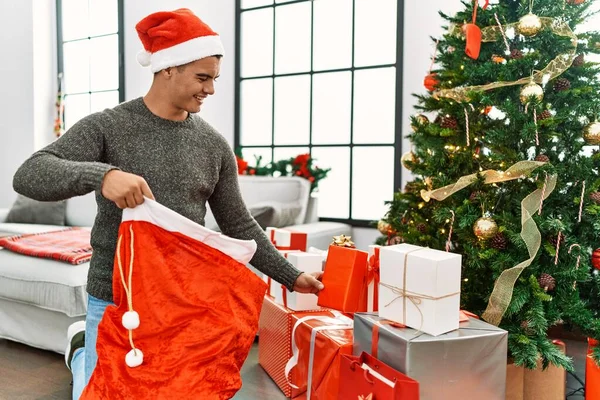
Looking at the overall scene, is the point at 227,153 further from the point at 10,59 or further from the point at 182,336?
the point at 10,59

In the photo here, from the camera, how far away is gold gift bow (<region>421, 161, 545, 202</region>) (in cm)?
183

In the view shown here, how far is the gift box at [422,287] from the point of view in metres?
1.44

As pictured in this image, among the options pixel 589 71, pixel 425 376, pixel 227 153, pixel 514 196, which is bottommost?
pixel 425 376

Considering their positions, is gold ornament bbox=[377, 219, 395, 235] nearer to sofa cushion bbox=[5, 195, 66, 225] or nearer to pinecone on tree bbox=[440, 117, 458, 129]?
pinecone on tree bbox=[440, 117, 458, 129]

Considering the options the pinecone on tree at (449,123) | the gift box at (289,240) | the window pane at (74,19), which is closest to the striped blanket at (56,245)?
the gift box at (289,240)

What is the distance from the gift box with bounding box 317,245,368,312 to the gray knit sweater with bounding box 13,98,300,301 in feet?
1.51

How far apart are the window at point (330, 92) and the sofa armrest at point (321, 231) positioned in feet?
0.79

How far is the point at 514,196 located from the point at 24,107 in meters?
4.76

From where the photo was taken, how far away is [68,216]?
12.9 ft

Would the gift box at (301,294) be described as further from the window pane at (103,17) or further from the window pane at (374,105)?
the window pane at (103,17)

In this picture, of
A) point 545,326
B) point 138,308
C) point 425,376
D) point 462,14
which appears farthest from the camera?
point 462,14

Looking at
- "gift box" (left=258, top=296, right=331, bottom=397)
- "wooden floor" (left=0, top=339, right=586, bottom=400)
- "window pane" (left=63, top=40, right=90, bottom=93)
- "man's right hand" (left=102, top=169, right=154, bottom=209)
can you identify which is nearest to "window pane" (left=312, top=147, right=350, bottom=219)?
"wooden floor" (left=0, top=339, right=586, bottom=400)

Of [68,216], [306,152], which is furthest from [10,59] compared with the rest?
[306,152]

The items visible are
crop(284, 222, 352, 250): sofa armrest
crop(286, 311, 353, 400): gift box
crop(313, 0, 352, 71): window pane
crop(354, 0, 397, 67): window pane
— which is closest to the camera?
crop(286, 311, 353, 400): gift box
